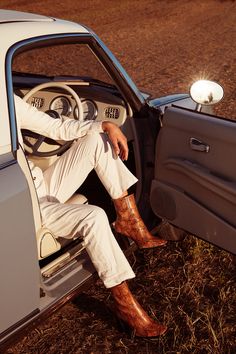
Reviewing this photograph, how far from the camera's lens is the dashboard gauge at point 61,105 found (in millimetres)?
3570

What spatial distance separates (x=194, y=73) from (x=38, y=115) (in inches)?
271

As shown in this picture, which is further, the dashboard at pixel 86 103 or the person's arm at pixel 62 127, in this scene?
the dashboard at pixel 86 103

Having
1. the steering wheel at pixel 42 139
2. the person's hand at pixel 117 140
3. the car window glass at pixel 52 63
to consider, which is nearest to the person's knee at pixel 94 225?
the person's hand at pixel 117 140

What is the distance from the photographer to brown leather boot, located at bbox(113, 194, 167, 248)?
306 centimetres

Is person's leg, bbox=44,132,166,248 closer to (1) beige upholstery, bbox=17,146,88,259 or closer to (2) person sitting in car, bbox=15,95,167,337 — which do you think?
(2) person sitting in car, bbox=15,95,167,337

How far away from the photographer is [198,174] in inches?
114

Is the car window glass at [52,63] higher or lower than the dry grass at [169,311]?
higher

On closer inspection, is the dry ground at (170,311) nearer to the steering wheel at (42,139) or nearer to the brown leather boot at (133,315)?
the brown leather boot at (133,315)

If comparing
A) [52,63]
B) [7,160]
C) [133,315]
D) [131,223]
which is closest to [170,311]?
[133,315]

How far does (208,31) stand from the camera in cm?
1434

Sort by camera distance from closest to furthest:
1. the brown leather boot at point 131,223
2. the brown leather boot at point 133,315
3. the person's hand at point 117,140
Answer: the brown leather boot at point 133,315 < the person's hand at point 117,140 < the brown leather boot at point 131,223

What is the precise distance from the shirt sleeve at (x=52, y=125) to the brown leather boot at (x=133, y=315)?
92cm

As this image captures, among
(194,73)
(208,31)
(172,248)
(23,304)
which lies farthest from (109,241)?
(208,31)

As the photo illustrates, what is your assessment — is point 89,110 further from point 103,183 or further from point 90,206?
point 90,206
